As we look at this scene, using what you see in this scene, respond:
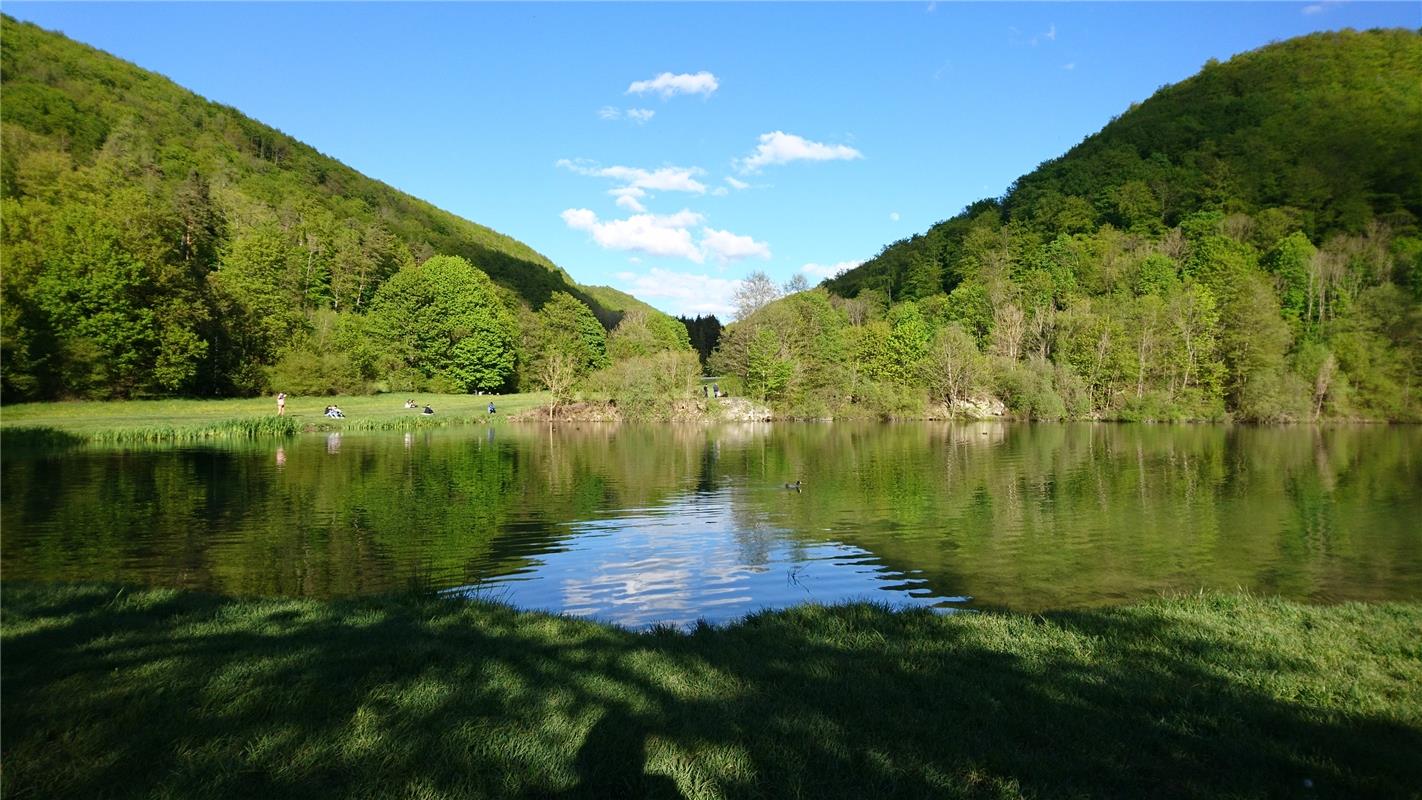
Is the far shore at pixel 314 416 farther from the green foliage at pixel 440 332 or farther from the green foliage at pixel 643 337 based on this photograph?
Result: the green foliage at pixel 643 337

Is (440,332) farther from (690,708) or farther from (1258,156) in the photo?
(1258,156)

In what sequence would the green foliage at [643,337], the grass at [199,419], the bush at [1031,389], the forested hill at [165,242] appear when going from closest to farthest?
1. the grass at [199,419]
2. the forested hill at [165,242]
3. the bush at [1031,389]
4. the green foliage at [643,337]

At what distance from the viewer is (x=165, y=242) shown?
53.4 m

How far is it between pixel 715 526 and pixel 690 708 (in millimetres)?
13840

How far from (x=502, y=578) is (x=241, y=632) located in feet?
21.7

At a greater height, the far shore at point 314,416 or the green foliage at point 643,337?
the green foliage at point 643,337

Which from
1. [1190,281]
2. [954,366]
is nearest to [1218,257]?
[1190,281]

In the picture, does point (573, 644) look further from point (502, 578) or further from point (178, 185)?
point (178, 185)

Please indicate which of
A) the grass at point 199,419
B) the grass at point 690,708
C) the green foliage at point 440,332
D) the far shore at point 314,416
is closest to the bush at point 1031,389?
the far shore at point 314,416

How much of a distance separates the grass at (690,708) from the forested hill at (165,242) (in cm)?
4938

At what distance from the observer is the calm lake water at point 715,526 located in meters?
12.9

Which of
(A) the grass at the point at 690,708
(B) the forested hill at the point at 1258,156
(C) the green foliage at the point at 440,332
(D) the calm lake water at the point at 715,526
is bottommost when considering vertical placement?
(D) the calm lake water at the point at 715,526

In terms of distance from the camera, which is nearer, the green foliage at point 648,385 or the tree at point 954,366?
the green foliage at point 648,385

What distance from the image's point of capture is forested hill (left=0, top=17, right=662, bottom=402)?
149 ft
